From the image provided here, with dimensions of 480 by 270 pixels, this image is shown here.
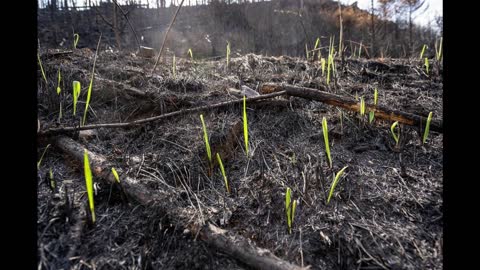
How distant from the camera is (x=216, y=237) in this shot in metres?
1.09

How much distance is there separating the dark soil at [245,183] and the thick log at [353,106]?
68mm

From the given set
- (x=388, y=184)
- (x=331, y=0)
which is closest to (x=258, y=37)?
(x=331, y=0)

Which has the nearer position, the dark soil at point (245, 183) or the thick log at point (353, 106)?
the dark soil at point (245, 183)

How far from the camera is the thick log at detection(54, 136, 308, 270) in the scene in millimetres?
1010

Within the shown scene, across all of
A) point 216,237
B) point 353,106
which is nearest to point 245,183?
point 216,237

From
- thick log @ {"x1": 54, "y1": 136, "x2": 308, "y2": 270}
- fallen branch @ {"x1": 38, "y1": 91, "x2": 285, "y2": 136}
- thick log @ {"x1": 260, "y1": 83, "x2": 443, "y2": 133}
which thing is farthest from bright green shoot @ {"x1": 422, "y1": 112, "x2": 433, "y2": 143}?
thick log @ {"x1": 54, "y1": 136, "x2": 308, "y2": 270}

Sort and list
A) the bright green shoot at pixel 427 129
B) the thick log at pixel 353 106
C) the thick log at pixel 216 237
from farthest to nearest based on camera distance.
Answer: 1. the thick log at pixel 353 106
2. the bright green shoot at pixel 427 129
3. the thick log at pixel 216 237

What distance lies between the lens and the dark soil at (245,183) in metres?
1.07

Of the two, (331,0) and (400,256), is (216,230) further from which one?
(331,0)

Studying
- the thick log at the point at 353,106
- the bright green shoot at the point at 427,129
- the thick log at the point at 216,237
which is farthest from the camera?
the thick log at the point at 353,106

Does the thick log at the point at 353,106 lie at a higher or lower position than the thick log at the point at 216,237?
higher

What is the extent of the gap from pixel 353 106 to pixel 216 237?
1274 millimetres

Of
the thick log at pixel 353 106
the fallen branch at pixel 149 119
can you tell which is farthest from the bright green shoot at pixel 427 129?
the fallen branch at pixel 149 119

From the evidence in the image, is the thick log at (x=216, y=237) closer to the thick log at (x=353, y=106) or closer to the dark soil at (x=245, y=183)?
the dark soil at (x=245, y=183)
